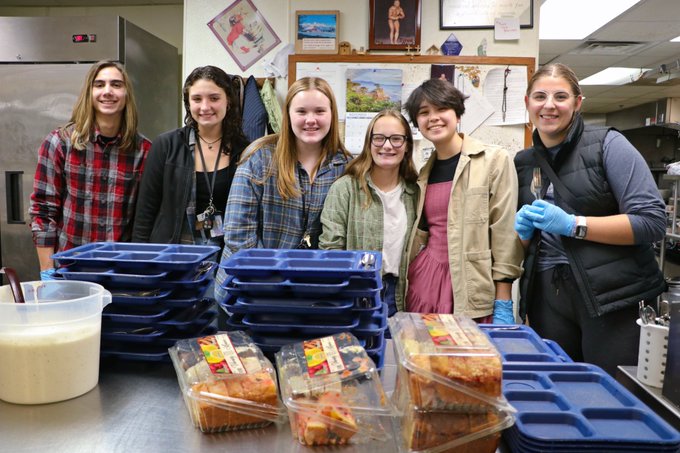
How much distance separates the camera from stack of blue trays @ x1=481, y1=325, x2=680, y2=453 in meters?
0.76

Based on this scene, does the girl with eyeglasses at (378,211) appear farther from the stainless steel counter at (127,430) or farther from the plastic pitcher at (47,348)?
the plastic pitcher at (47,348)

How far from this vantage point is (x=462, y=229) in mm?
1861

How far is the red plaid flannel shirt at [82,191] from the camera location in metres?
2.05

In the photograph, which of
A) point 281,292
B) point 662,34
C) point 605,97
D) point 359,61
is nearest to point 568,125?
point 281,292

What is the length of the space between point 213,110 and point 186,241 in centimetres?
52

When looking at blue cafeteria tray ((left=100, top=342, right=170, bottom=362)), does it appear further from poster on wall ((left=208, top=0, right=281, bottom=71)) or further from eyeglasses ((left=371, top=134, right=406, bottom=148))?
poster on wall ((left=208, top=0, right=281, bottom=71))

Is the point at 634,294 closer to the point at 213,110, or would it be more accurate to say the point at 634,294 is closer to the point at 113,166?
the point at 213,110

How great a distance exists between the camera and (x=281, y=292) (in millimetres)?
1057

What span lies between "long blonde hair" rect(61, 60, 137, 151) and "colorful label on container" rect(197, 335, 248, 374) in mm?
1343

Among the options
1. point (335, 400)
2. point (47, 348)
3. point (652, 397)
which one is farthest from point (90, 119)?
point (652, 397)

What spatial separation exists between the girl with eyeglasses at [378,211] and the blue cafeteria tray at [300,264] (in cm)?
65

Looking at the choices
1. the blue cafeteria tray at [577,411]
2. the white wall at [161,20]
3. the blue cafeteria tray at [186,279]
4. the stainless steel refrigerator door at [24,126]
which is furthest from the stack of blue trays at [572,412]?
the white wall at [161,20]

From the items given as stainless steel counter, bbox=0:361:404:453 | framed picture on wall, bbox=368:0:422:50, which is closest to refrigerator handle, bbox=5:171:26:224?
framed picture on wall, bbox=368:0:422:50

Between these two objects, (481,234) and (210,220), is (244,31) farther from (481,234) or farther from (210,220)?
(481,234)
